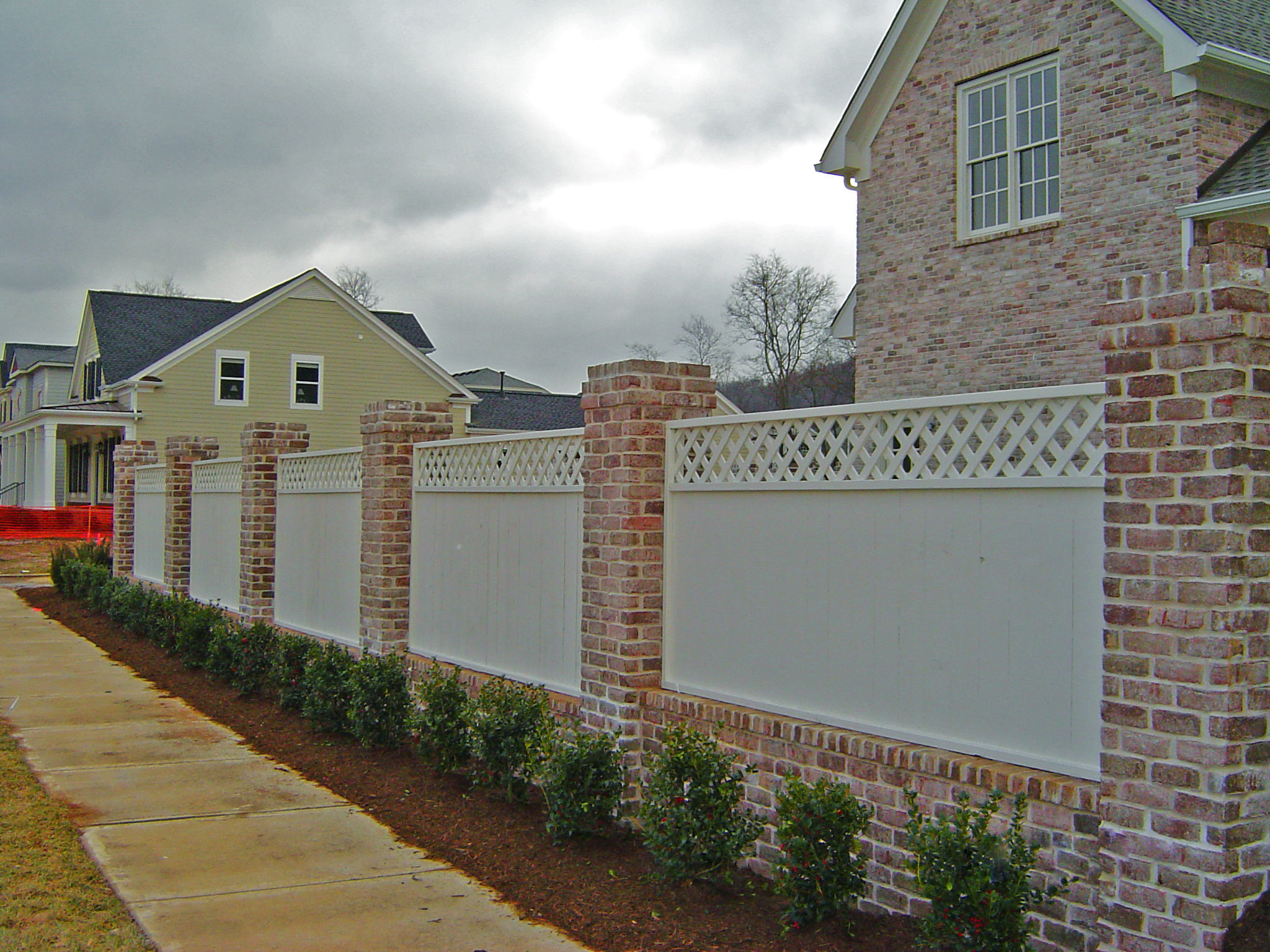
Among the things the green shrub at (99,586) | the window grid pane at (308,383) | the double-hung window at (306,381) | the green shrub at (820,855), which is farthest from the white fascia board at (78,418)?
the green shrub at (820,855)

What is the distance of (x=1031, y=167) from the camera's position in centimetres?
1244

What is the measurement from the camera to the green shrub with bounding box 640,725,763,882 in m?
4.87

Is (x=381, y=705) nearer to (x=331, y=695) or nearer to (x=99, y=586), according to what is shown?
(x=331, y=695)

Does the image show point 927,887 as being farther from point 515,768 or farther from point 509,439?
point 509,439

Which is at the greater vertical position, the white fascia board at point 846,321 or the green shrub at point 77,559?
the white fascia board at point 846,321

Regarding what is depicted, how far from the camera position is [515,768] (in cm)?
641

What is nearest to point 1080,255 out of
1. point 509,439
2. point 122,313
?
point 509,439

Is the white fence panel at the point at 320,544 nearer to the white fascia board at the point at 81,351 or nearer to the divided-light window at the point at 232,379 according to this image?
the divided-light window at the point at 232,379

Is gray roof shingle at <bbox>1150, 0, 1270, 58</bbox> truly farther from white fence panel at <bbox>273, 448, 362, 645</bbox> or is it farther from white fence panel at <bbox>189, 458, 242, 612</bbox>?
white fence panel at <bbox>189, 458, 242, 612</bbox>

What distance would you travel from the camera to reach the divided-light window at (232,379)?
3212 centimetres

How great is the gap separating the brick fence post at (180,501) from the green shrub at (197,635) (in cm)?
317

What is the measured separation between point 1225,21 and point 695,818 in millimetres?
11094

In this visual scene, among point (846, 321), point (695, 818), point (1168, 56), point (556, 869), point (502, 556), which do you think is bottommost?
point (556, 869)

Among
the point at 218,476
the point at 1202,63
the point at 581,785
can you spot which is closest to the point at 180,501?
the point at 218,476
